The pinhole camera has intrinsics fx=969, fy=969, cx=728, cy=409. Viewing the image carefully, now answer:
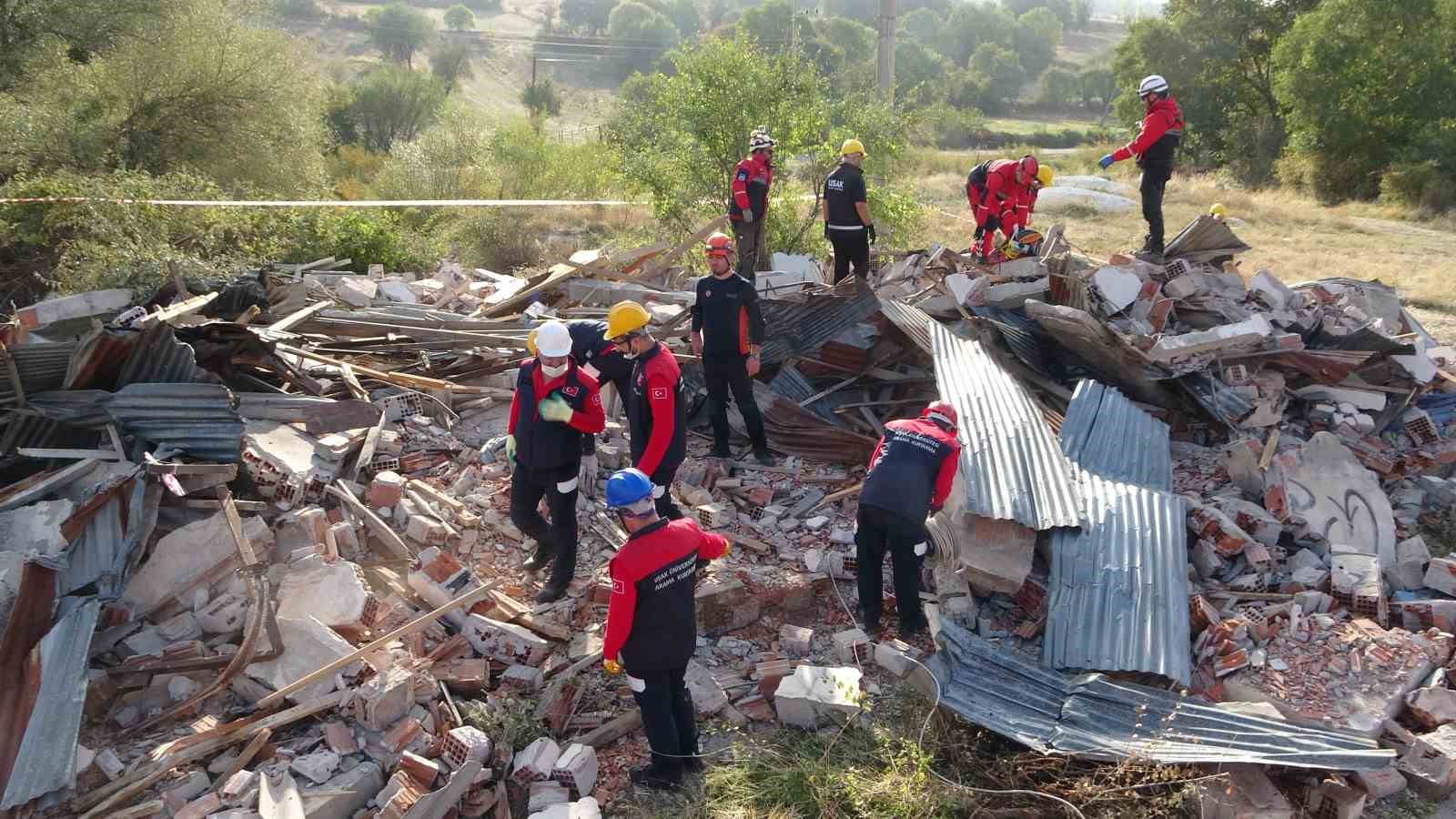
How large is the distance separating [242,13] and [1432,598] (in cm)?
1960

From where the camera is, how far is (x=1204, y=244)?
9844 millimetres

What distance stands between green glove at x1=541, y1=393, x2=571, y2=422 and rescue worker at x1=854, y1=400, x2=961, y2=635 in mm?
1713

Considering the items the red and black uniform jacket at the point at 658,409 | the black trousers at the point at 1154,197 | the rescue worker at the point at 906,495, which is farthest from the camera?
the black trousers at the point at 1154,197

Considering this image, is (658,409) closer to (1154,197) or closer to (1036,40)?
(1154,197)

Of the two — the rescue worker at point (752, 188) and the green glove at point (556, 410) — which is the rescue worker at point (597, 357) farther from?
the rescue worker at point (752, 188)

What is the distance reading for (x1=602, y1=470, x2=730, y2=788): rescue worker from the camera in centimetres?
423

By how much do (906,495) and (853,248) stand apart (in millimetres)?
4770

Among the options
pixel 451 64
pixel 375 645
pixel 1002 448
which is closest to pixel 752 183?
pixel 1002 448

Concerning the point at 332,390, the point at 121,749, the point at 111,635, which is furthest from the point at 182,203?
the point at 121,749

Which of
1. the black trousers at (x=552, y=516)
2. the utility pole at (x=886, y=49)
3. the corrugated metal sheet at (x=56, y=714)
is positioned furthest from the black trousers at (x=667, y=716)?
the utility pole at (x=886, y=49)

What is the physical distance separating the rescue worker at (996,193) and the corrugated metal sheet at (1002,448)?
2.70 metres

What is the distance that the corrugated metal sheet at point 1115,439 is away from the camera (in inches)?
259

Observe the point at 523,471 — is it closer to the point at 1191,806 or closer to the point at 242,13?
the point at 1191,806

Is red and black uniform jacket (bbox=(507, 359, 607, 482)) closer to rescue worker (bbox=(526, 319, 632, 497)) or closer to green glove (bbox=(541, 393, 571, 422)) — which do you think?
green glove (bbox=(541, 393, 571, 422))
